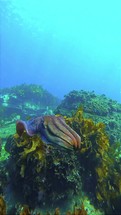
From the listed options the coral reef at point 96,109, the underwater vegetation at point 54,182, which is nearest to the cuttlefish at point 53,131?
the underwater vegetation at point 54,182

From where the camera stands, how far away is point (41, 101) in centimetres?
2156

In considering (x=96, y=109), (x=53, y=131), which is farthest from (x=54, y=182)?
(x=96, y=109)

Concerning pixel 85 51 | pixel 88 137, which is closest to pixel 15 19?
pixel 88 137

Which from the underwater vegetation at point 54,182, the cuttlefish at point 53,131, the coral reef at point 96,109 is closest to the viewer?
the cuttlefish at point 53,131

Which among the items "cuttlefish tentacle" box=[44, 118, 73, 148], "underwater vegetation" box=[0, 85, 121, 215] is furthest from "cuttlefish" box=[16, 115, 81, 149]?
"underwater vegetation" box=[0, 85, 121, 215]

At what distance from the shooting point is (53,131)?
317 cm

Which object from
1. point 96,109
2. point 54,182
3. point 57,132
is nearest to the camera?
point 57,132

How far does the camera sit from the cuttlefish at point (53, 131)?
121 inches

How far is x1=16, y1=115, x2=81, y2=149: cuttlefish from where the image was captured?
3084 mm

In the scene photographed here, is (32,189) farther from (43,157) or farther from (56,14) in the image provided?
(56,14)

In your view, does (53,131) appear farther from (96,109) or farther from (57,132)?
(96,109)

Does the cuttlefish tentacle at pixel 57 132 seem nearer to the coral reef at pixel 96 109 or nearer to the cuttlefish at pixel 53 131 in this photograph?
the cuttlefish at pixel 53 131

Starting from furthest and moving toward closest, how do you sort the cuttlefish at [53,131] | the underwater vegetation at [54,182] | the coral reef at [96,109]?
the coral reef at [96,109] → the underwater vegetation at [54,182] → the cuttlefish at [53,131]

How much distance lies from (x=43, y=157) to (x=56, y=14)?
93.6m
